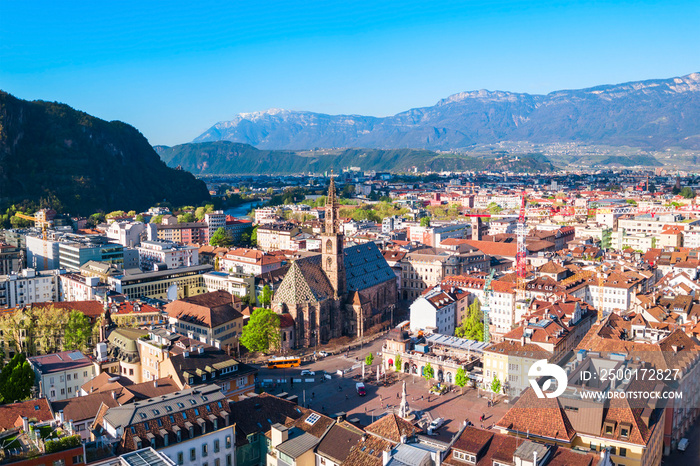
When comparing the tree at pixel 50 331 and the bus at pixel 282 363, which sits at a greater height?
the tree at pixel 50 331

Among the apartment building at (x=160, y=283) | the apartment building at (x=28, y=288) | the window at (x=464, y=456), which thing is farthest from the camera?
the apartment building at (x=160, y=283)

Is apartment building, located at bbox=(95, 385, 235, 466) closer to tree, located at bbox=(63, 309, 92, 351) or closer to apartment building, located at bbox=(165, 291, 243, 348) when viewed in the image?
apartment building, located at bbox=(165, 291, 243, 348)

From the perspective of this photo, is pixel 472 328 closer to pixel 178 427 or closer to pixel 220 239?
pixel 178 427

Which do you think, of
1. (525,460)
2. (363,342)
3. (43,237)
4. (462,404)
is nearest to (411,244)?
(363,342)

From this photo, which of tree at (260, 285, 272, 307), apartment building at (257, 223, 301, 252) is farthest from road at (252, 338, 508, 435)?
apartment building at (257, 223, 301, 252)

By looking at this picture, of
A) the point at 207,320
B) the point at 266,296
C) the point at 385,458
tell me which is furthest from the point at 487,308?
the point at 385,458

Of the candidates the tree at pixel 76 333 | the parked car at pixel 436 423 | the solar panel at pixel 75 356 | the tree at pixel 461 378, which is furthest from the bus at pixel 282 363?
the parked car at pixel 436 423

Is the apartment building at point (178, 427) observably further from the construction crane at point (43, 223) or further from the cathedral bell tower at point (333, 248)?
the construction crane at point (43, 223)
